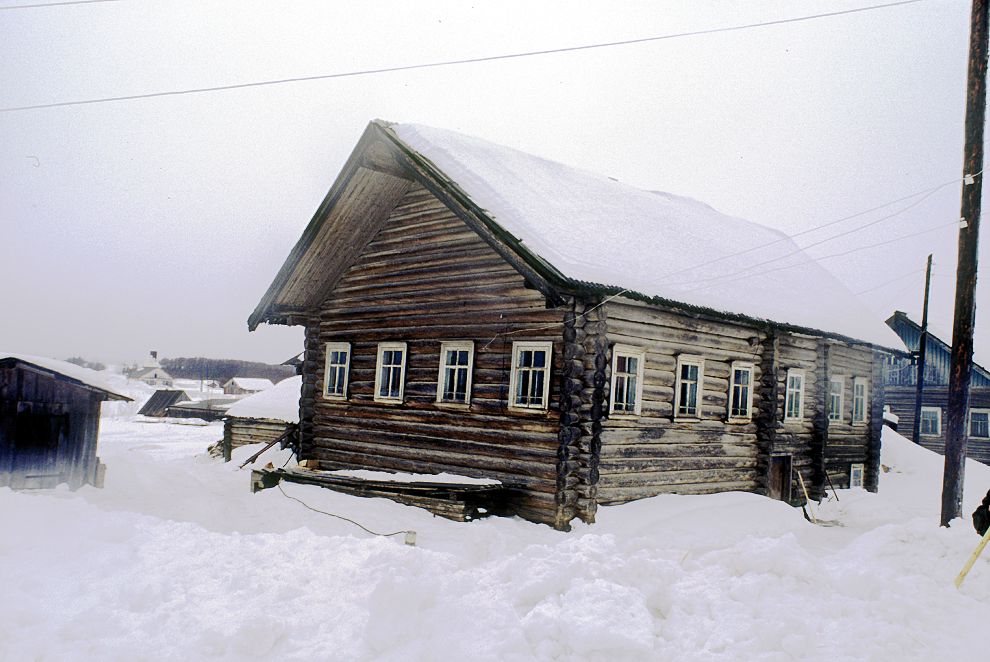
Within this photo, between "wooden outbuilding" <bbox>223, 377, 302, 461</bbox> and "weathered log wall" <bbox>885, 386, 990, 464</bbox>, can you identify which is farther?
"weathered log wall" <bbox>885, 386, 990, 464</bbox>

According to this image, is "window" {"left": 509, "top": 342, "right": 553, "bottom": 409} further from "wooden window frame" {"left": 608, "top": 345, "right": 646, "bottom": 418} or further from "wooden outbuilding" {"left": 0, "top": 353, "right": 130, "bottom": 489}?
"wooden outbuilding" {"left": 0, "top": 353, "right": 130, "bottom": 489}

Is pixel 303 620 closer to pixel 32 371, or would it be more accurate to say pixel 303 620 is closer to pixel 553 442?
pixel 553 442

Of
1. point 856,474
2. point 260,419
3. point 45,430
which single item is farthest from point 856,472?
point 45,430

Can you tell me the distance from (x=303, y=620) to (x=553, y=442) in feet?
21.0

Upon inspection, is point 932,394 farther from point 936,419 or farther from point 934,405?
point 936,419

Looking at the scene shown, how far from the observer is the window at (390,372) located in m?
14.4

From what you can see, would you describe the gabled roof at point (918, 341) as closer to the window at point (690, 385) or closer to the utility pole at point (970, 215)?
the window at point (690, 385)

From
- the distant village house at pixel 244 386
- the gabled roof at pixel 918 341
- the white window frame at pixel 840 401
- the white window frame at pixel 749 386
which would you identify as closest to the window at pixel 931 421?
the gabled roof at pixel 918 341

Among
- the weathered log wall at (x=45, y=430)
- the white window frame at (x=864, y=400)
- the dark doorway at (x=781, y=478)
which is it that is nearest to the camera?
the weathered log wall at (x=45, y=430)

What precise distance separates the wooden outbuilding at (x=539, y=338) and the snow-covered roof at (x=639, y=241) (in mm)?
63

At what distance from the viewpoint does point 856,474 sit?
20.1 m

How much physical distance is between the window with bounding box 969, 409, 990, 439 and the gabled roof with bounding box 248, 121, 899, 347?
16052mm

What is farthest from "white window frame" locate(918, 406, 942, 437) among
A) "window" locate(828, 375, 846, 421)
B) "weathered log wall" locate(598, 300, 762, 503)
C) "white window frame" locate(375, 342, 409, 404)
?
"white window frame" locate(375, 342, 409, 404)

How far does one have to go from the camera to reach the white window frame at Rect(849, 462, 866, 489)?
19812mm
